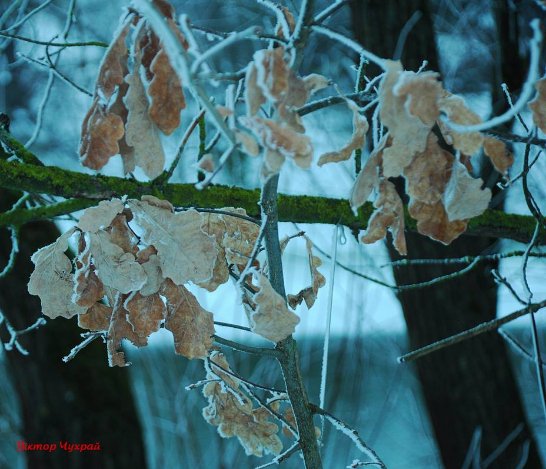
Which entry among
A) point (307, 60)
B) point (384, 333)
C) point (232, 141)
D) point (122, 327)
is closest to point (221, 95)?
point (307, 60)

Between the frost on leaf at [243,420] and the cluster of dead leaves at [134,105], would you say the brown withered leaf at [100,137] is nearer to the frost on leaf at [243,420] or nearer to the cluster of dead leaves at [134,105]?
the cluster of dead leaves at [134,105]

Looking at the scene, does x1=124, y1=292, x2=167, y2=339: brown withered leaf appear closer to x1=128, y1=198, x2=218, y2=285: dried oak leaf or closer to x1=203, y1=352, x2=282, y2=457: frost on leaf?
x1=128, y1=198, x2=218, y2=285: dried oak leaf

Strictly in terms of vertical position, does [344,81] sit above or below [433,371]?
above

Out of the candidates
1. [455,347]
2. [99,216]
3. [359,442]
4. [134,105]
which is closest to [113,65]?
[134,105]

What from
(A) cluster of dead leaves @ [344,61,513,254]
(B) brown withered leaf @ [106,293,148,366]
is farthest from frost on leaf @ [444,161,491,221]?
(B) brown withered leaf @ [106,293,148,366]

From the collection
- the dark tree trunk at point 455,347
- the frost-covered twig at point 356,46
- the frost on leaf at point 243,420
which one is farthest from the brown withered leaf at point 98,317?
the dark tree trunk at point 455,347

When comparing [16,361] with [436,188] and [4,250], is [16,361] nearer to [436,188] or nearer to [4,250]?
[4,250]
